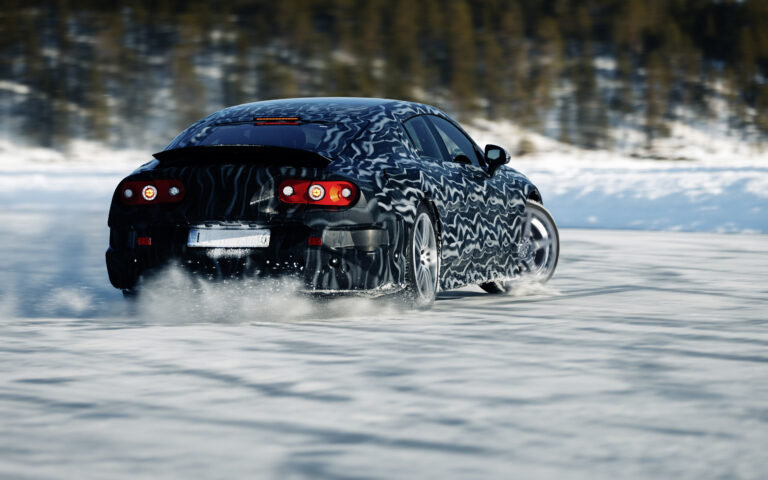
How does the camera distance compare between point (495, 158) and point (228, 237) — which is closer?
point (228, 237)

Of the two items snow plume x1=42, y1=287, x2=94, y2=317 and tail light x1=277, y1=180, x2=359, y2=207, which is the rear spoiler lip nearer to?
tail light x1=277, y1=180, x2=359, y2=207

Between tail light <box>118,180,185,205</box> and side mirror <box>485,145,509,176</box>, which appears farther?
side mirror <box>485,145,509,176</box>

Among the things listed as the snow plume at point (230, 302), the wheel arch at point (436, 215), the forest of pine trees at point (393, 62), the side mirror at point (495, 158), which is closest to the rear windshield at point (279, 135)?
the wheel arch at point (436, 215)

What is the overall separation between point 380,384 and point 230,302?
7.28 ft

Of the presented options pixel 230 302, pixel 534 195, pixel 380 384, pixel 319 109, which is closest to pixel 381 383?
pixel 380 384

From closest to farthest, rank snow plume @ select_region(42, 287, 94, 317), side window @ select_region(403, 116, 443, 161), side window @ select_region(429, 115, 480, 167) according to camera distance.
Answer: snow plume @ select_region(42, 287, 94, 317) → side window @ select_region(403, 116, 443, 161) → side window @ select_region(429, 115, 480, 167)

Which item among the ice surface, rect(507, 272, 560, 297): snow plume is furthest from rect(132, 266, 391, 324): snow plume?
rect(507, 272, 560, 297): snow plume

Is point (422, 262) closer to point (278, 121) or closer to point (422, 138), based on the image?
point (422, 138)

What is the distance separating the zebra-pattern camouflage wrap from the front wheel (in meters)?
1.48

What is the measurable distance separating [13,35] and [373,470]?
133 meters

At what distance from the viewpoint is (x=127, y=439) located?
421cm

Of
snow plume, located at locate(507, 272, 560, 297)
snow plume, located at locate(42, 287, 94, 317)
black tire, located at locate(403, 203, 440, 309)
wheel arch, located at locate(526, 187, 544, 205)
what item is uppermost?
wheel arch, located at locate(526, 187, 544, 205)

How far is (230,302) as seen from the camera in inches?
288

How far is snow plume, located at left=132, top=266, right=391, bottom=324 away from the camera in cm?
716
